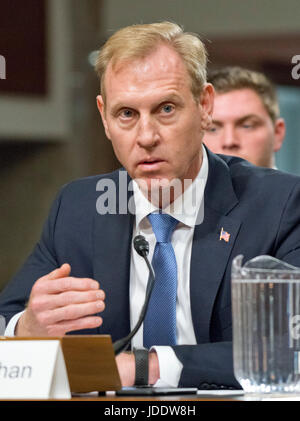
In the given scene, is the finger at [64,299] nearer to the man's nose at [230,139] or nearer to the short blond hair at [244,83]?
the man's nose at [230,139]

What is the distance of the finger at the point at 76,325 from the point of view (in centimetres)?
176

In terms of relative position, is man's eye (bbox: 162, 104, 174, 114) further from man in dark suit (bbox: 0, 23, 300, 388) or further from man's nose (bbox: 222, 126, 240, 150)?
man's nose (bbox: 222, 126, 240, 150)

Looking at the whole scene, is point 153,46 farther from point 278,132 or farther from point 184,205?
point 278,132

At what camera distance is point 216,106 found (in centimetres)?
374

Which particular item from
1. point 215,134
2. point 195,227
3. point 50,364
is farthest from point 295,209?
point 215,134

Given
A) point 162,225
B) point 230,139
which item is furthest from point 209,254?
point 230,139

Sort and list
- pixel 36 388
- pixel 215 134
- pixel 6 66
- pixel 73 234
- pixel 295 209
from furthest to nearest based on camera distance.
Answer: pixel 6 66 → pixel 215 134 → pixel 73 234 → pixel 295 209 → pixel 36 388

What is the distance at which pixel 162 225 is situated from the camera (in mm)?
2291

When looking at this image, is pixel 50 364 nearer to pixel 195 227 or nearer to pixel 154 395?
pixel 154 395

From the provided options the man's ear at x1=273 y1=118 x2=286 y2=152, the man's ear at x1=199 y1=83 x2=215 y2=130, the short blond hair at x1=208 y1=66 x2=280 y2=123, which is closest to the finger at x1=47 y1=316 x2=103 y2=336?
the man's ear at x1=199 y1=83 x2=215 y2=130

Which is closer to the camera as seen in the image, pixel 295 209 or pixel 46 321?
pixel 46 321

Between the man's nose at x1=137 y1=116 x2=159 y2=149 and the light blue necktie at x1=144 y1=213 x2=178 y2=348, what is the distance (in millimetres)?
291

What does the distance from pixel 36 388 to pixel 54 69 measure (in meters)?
5.48

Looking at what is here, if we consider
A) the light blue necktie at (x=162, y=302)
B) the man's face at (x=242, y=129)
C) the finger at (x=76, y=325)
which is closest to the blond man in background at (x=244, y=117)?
the man's face at (x=242, y=129)
